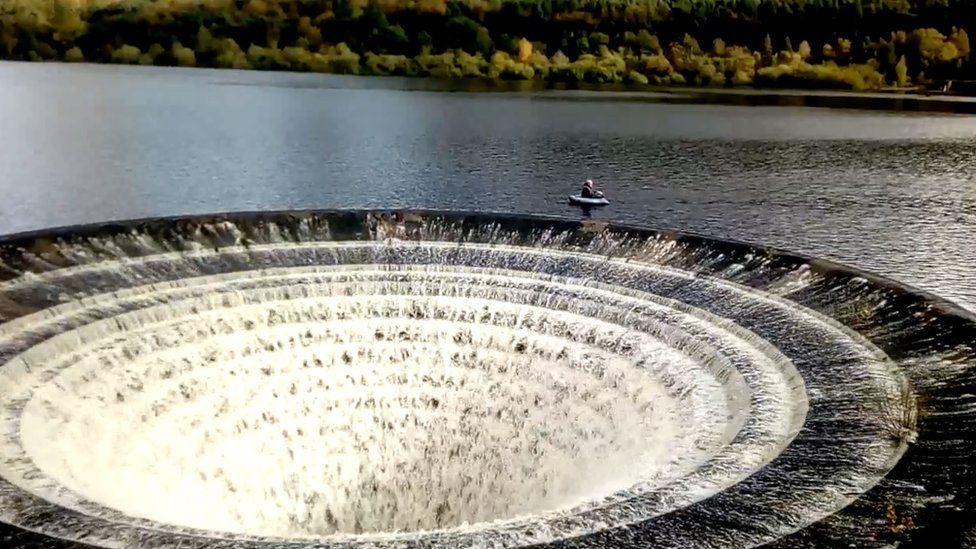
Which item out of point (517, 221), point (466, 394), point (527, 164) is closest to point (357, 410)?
point (466, 394)

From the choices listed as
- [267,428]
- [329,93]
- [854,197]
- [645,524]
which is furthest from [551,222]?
[329,93]

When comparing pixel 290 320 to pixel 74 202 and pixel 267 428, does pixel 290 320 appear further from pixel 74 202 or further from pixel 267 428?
pixel 74 202

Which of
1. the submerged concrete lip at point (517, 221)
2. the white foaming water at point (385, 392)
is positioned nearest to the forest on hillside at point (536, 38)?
the submerged concrete lip at point (517, 221)

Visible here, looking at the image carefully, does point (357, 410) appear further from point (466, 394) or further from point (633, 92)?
point (633, 92)

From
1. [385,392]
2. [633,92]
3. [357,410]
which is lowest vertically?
[633,92]

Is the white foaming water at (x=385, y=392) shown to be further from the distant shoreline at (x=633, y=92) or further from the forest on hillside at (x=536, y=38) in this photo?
the forest on hillside at (x=536, y=38)

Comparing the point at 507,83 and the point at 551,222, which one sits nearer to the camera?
the point at 551,222
